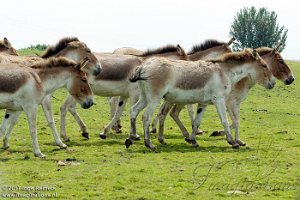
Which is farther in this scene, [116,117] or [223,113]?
[116,117]

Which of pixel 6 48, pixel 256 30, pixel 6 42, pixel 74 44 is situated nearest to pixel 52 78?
pixel 74 44

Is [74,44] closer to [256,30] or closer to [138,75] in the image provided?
[138,75]

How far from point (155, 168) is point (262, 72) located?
4.92m

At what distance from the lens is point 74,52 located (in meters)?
15.4

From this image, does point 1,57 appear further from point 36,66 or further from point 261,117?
point 261,117

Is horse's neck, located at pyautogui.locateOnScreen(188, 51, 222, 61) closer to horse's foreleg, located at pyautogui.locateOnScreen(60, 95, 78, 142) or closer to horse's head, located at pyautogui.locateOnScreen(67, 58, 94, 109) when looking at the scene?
horse's foreleg, located at pyautogui.locateOnScreen(60, 95, 78, 142)

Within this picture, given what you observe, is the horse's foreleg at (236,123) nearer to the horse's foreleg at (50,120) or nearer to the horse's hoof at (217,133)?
the horse's hoof at (217,133)

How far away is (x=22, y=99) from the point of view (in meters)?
12.0

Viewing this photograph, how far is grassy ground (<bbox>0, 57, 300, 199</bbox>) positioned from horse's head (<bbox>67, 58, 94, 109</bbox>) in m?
1.09

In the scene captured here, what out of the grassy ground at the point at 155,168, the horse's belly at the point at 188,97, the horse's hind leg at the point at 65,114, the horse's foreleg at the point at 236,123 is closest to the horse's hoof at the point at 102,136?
the grassy ground at the point at 155,168

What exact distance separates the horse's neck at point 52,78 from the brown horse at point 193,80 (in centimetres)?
150

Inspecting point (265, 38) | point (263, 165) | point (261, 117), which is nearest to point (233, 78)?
point (263, 165)

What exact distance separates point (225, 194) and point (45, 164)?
3.55 meters

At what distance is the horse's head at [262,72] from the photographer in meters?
15.0
